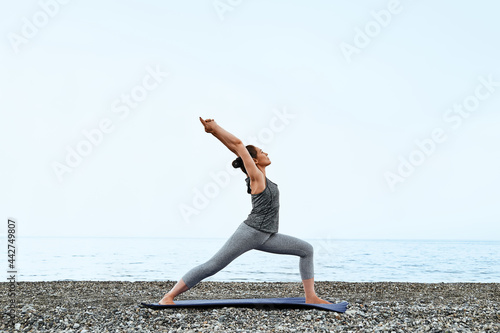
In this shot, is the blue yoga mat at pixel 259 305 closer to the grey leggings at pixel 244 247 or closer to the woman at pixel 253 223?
the woman at pixel 253 223

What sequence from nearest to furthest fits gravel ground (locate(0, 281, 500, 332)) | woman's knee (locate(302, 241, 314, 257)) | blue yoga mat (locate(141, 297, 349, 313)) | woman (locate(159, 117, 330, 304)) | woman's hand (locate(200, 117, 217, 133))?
gravel ground (locate(0, 281, 500, 332)) → woman's hand (locate(200, 117, 217, 133)) → woman (locate(159, 117, 330, 304)) → blue yoga mat (locate(141, 297, 349, 313)) → woman's knee (locate(302, 241, 314, 257))

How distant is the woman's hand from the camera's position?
573cm

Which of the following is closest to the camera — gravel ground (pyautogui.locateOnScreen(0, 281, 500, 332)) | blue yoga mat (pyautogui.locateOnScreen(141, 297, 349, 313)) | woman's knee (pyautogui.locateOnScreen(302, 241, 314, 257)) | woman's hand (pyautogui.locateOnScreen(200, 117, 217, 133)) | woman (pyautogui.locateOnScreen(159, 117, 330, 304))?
gravel ground (pyautogui.locateOnScreen(0, 281, 500, 332))

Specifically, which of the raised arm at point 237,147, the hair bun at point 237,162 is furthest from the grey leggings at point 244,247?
the hair bun at point 237,162

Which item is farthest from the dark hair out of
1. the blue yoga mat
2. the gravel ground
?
the gravel ground

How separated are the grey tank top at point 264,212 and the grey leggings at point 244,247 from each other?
0.07 meters

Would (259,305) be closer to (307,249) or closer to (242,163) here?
(307,249)

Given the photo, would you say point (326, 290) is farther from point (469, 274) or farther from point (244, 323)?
point (469, 274)

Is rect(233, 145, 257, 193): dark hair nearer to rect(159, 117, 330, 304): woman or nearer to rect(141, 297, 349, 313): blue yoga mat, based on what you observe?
rect(159, 117, 330, 304): woman

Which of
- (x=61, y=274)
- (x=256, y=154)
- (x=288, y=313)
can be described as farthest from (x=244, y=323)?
(x=61, y=274)

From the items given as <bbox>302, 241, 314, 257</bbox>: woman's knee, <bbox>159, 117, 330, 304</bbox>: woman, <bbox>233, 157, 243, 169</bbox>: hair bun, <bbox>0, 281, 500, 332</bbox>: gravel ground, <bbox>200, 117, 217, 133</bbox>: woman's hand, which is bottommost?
<bbox>0, 281, 500, 332</bbox>: gravel ground

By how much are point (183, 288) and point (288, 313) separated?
4.41ft

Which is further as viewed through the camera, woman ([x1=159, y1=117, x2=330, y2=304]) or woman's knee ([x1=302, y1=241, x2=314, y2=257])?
woman's knee ([x1=302, y1=241, x2=314, y2=257])

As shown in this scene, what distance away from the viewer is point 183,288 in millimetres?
6109
